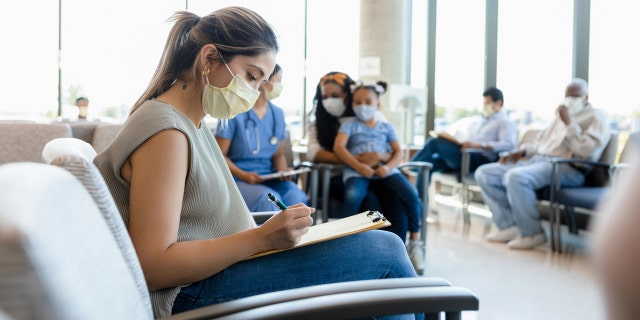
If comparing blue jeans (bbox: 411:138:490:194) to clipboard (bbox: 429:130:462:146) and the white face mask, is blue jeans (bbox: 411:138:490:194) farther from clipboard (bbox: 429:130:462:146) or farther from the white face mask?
the white face mask

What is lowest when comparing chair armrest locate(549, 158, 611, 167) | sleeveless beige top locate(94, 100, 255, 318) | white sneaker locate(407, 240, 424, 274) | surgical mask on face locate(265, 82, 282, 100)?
white sneaker locate(407, 240, 424, 274)

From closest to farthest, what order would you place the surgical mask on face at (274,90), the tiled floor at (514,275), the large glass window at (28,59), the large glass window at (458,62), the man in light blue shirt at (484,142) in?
the tiled floor at (514,275) → the surgical mask on face at (274,90) → the man in light blue shirt at (484,142) → the large glass window at (28,59) → the large glass window at (458,62)

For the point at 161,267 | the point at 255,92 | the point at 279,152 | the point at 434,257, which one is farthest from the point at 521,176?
the point at 161,267

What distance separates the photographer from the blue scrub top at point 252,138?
3.43 m

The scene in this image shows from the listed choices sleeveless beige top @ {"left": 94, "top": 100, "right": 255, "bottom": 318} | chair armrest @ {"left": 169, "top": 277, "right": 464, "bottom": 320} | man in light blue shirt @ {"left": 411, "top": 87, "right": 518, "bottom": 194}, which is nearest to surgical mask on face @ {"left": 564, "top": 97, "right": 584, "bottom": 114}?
man in light blue shirt @ {"left": 411, "top": 87, "right": 518, "bottom": 194}

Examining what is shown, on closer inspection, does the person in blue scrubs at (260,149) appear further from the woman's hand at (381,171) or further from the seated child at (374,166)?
the woman's hand at (381,171)

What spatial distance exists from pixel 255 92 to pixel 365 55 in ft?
22.5

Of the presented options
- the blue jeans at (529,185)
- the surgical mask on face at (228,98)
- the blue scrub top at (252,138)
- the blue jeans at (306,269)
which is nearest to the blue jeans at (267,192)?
the blue scrub top at (252,138)

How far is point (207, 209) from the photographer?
142 cm

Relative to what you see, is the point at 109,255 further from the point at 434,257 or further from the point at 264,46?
the point at 434,257

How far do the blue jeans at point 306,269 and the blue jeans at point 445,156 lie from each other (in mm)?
4502

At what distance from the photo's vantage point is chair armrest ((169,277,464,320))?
102cm

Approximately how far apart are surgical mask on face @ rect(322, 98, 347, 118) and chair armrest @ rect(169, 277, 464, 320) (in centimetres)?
303

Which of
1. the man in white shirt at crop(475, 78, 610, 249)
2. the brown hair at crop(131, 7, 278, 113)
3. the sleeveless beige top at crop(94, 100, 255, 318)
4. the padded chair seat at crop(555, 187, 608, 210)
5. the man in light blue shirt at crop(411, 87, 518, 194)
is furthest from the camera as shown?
the man in light blue shirt at crop(411, 87, 518, 194)
